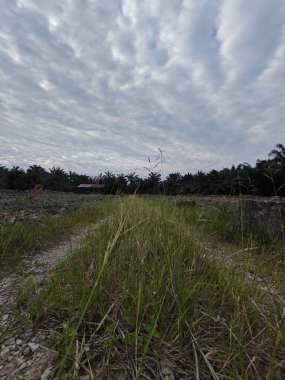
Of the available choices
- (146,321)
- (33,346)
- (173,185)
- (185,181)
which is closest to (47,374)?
(33,346)

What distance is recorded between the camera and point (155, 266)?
1.72 metres

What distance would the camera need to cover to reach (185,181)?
12.6ft

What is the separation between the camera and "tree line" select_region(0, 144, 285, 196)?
2905 mm

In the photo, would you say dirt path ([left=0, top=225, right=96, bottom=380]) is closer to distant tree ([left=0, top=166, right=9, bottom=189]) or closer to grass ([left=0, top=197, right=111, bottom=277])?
grass ([left=0, top=197, right=111, bottom=277])

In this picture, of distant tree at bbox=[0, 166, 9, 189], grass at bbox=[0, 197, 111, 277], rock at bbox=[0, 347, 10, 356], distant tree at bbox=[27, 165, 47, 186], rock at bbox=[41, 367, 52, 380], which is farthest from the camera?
distant tree at bbox=[27, 165, 47, 186]

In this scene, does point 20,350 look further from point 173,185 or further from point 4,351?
point 173,185

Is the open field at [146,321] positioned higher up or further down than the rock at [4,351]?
higher up

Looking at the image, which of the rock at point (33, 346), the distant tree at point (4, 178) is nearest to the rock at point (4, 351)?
the rock at point (33, 346)

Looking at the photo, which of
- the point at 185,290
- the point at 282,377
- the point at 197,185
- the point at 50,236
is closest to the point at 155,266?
the point at 185,290

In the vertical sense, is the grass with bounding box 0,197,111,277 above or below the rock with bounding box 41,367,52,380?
A: above

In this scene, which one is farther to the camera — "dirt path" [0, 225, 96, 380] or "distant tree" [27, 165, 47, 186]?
"distant tree" [27, 165, 47, 186]

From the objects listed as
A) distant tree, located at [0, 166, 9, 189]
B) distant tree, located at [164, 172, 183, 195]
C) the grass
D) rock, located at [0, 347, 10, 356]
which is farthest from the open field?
distant tree, located at [0, 166, 9, 189]

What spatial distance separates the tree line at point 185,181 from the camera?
9.53 ft

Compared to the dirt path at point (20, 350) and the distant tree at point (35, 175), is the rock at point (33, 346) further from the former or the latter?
the distant tree at point (35, 175)
